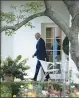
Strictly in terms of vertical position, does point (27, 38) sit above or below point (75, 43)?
above

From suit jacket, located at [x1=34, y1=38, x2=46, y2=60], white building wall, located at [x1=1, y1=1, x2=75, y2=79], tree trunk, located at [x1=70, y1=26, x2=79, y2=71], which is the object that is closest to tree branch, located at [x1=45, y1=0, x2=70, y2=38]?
tree trunk, located at [x1=70, y1=26, x2=79, y2=71]

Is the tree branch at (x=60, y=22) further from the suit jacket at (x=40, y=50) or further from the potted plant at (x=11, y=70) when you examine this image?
the suit jacket at (x=40, y=50)

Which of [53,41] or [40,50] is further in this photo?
[53,41]

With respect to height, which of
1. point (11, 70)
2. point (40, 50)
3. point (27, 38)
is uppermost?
point (27, 38)

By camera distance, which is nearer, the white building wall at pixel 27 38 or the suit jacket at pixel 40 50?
the suit jacket at pixel 40 50

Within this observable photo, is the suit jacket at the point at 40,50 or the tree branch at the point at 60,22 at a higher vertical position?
the tree branch at the point at 60,22

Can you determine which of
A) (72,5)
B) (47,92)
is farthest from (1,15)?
(47,92)

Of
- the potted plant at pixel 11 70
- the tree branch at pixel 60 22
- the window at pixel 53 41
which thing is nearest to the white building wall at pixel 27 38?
the window at pixel 53 41

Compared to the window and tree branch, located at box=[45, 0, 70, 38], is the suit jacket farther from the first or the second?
tree branch, located at box=[45, 0, 70, 38]

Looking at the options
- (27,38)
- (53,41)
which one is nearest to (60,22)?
(27,38)

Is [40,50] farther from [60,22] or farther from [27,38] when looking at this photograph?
[60,22]

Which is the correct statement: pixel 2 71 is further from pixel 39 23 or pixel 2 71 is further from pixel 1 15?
pixel 39 23

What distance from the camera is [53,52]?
45.3 ft

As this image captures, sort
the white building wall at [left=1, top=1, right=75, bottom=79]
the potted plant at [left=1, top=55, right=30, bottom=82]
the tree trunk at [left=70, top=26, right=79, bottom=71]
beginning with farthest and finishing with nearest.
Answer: the white building wall at [left=1, top=1, right=75, bottom=79], the potted plant at [left=1, top=55, right=30, bottom=82], the tree trunk at [left=70, top=26, right=79, bottom=71]
